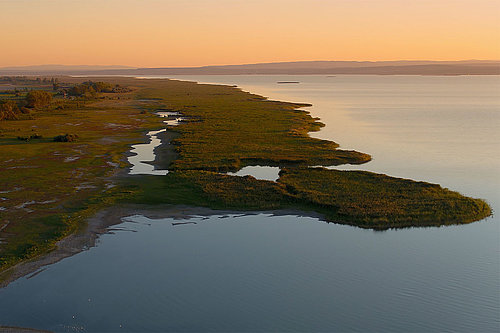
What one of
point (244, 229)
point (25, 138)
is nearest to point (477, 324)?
point (244, 229)

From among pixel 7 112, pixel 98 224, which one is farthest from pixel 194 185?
pixel 7 112

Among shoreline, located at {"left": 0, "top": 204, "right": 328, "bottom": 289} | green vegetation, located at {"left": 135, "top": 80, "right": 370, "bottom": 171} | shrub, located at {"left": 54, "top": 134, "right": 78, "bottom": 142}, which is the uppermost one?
green vegetation, located at {"left": 135, "top": 80, "right": 370, "bottom": 171}

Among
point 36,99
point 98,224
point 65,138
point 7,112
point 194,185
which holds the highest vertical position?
point 36,99

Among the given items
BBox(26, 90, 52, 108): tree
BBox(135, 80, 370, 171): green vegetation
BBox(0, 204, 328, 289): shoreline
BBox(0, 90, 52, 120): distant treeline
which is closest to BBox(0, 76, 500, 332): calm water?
BBox(0, 204, 328, 289): shoreline

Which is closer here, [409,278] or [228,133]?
[409,278]

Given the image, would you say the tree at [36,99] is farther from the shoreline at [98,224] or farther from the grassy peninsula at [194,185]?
the shoreline at [98,224]

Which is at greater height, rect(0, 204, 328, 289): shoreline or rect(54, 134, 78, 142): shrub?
rect(54, 134, 78, 142): shrub

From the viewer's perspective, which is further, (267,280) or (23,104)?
(23,104)

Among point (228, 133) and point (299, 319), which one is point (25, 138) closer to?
point (228, 133)

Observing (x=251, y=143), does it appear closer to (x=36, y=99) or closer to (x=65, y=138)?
(x=65, y=138)

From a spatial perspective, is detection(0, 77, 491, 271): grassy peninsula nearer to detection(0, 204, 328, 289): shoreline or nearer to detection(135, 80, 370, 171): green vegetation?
detection(135, 80, 370, 171): green vegetation

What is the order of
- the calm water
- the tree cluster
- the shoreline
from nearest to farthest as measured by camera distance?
the calm water < the shoreline < the tree cluster
